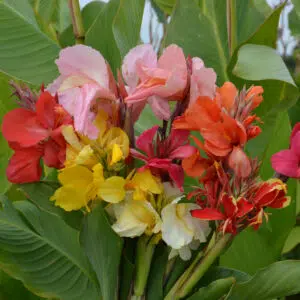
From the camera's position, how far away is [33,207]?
2.01ft

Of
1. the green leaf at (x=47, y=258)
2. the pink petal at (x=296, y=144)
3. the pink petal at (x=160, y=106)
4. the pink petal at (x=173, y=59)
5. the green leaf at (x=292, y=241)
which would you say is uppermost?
the pink petal at (x=173, y=59)

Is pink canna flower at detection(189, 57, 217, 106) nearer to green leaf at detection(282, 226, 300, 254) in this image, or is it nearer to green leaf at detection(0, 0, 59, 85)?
green leaf at detection(0, 0, 59, 85)

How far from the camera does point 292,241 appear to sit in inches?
38.0

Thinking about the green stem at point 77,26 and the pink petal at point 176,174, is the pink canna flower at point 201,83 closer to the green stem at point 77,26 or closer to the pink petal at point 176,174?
the pink petal at point 176,174

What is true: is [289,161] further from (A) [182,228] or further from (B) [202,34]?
(B) [202,34]

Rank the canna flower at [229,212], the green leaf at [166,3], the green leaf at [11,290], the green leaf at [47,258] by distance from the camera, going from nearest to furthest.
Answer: the canna flower at [229,212]
the green leaf at [47,258]
the green leaf at [11,290]
the green leaf at [166,3]

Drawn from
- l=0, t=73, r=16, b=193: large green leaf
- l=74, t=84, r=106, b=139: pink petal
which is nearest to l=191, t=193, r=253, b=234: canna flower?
l=74, t=84, r=106, b=139: pink petal

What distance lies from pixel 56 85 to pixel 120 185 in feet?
0.40

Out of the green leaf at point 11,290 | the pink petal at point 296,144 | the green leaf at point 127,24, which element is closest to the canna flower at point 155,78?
the pink petal at point 296,144

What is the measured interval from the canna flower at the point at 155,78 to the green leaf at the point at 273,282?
0.16 m

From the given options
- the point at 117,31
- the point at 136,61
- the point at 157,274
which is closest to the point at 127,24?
the point at 117,31

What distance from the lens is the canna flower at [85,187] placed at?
50 cm

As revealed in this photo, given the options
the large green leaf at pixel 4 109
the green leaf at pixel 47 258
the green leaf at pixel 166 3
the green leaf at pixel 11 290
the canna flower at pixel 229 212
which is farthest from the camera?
the green leaf at pixel 166 3

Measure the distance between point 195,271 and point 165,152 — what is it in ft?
0.36
